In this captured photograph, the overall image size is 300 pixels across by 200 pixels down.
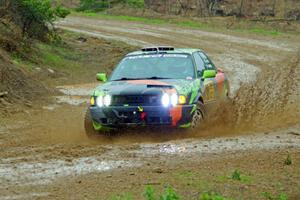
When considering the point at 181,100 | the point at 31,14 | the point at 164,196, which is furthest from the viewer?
the point at 31,14

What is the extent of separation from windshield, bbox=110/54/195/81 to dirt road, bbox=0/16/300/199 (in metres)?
1.15

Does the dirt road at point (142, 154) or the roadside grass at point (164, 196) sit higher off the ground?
the roadside grass at point (164, 196)

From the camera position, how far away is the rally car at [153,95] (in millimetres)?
10828

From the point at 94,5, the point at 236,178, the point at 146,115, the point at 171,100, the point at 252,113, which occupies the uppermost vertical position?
the point at 171,100

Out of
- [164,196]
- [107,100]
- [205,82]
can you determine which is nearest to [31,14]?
[205,82]

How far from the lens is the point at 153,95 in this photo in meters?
10.8

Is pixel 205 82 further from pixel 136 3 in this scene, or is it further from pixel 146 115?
pixel 136 3

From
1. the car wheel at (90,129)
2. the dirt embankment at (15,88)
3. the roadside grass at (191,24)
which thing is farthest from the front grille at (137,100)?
the roadside grass at (191,24)

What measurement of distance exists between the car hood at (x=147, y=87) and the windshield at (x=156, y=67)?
14.1 inches

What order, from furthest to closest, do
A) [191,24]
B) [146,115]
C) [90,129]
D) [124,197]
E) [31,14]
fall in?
[191,24] < [31,14] < [90,129] < [146,115] < [124,197]

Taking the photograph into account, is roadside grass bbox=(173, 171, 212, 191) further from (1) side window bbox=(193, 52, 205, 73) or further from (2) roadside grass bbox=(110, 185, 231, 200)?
(1) side window bbox=(193, 52, 205, 73)

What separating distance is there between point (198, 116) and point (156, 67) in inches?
53.9

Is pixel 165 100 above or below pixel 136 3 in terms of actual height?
above

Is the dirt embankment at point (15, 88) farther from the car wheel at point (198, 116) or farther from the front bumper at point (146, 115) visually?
the car wheel at point (198, 116)
